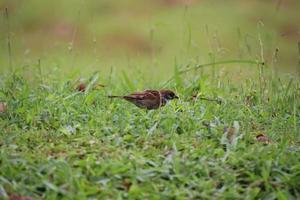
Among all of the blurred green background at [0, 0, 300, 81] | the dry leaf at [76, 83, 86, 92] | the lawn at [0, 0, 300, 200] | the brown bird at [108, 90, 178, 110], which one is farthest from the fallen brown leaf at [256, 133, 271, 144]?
the blurred green background at [0, 0, 300, 81]

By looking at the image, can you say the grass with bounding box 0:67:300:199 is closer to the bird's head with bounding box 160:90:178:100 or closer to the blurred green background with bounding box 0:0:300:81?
the bird's head with bounding box 160:90:178:100

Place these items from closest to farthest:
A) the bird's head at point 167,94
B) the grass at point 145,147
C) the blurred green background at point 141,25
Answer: the grass at point 145,147
the bird's head at point 167,94
the blurred green background at point 141,25

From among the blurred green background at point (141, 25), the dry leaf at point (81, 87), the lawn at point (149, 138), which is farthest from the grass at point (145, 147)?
the blurred green background at point (141, 25)

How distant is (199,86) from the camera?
254 inches

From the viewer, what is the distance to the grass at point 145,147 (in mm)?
4332

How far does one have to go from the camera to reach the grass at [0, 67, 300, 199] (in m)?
4.33

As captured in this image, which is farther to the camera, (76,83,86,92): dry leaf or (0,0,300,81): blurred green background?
(0,0,300,81): blurred green background

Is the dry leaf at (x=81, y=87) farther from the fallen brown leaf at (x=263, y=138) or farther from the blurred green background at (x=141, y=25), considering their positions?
the blurred green background at (x=141, y=25)

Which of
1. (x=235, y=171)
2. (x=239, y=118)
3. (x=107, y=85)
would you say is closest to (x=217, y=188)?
(x=235, y=171)

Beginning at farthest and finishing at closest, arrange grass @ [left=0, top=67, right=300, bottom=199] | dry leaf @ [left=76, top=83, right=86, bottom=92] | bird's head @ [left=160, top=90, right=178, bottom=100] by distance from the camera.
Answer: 1. dry leaf @ [left=76, top=83, right=86, bottom=92]
2. bird's head @ [left=160, top=90, right=178, bottom=100]
3. grass @ [left=0, top=67, right=300, bottom=199]

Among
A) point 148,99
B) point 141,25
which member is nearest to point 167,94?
point 148,99

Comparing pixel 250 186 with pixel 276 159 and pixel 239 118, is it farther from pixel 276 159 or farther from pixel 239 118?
pixel 239 118

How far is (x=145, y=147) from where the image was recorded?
4840mm

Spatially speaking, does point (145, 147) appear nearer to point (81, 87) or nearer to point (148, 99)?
point (148, 99)
